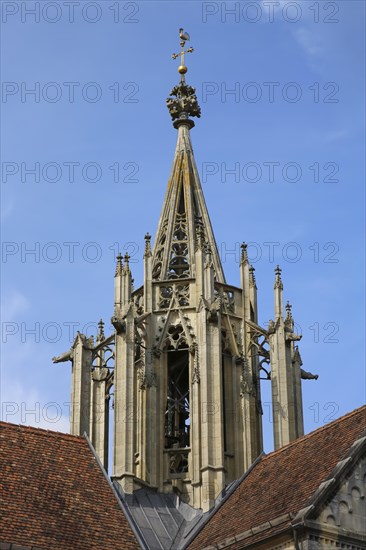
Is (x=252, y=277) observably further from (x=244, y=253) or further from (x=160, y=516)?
(x=160, y=516)

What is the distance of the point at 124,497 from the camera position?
37.2m

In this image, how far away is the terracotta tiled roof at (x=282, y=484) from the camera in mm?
32594

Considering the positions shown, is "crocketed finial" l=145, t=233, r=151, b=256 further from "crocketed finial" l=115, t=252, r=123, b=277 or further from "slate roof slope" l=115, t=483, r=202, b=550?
"slate roof slope" l=115, t=483, r=202, b=550

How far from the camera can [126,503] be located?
37125 millimetres

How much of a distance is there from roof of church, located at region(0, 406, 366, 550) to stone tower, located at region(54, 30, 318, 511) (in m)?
1.13

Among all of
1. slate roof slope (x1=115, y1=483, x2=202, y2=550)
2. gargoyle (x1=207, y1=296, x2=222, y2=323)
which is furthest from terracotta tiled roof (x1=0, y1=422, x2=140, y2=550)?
gargoyle (x1=207, y1=296, x2=222, y2=323)

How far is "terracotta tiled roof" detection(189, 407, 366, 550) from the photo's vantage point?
3259cm

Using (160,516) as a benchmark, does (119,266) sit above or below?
above

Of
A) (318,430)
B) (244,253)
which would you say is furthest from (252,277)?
(318,430)

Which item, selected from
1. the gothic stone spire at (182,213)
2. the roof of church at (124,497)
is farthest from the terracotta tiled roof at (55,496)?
the gothic stone spire at (182,213)

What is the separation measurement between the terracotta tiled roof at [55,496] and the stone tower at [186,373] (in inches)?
60.0

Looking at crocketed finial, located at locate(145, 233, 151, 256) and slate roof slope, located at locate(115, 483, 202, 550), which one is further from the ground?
crocketed finial, located at locate(145, 233, 151, 256)

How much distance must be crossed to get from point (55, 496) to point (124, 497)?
2.89 m

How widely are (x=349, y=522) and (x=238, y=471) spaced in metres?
8.46
